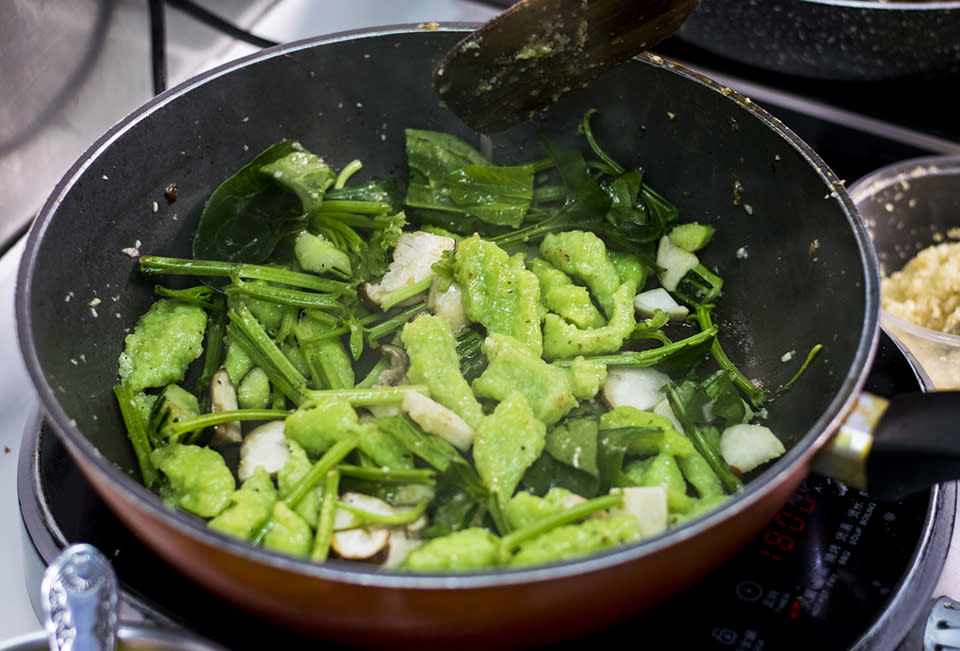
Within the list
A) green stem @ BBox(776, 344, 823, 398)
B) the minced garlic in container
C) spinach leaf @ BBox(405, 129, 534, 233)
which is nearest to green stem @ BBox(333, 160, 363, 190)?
spinach leaf @ BBox(405, 129, 534, 233)

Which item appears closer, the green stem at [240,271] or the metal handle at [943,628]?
the metal handle at [943,628]

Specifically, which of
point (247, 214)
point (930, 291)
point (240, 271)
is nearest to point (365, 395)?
point (240, 271)

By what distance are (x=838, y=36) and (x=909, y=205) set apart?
0.54 meters

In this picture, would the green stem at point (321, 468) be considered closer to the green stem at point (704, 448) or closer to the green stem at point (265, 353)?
the green stem at point (265, 353)

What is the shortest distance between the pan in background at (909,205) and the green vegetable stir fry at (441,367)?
→ 23.9 inches

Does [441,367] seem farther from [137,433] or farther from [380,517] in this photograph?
[137,433]

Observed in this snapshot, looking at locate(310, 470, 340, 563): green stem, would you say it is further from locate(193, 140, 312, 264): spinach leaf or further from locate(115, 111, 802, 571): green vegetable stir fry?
locate(193, 140, 312, 264): spinach leaf

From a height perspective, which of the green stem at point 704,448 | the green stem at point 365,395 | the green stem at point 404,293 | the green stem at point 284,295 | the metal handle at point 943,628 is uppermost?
the green stem at point 284,295

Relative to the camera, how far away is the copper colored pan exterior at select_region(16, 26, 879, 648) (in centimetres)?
94

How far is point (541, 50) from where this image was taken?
61.5 inches

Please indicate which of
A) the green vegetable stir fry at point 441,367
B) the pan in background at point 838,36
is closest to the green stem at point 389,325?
the green vegetable stir fry at point 441,367

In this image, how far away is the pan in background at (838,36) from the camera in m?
1.79

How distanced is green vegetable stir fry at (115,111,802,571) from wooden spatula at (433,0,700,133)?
8.7 inches

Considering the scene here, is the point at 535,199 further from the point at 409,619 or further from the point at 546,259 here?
the point at 409,619
